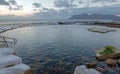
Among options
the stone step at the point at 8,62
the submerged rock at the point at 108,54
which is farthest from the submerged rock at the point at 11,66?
the submerged rock at the point at 108,54

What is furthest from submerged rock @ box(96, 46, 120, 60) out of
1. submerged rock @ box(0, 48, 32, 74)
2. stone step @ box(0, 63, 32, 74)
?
stone step @ box(0, 63, 32, 74)

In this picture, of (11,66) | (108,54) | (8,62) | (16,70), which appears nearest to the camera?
(16,70)

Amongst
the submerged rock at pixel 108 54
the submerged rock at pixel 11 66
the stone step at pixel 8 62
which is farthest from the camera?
the submerged rock at pixel 108 54

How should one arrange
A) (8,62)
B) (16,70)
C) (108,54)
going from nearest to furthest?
(16,70)
(8,62)
(108,54)

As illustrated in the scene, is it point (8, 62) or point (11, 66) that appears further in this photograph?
point (8, 62)

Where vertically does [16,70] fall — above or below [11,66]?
above

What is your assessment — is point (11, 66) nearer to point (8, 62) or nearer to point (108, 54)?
point (8, 62)

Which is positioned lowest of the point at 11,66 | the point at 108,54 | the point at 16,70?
the point at 108,54

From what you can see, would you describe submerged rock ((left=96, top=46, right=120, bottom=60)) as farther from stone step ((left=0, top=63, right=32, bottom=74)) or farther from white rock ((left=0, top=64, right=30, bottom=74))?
white rock ((left=0, top=64, right=30, bottom=74))

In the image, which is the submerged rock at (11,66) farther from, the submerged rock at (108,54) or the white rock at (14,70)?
the submerged rock at (108,54)

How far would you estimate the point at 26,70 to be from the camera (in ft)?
92.3

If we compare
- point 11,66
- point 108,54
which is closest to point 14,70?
point 11,66

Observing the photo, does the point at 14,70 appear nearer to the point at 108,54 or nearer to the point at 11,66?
the point at 11,66

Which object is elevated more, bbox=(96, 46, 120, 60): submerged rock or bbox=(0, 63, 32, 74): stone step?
bbox=(0, 63, 32, 74): stone step
